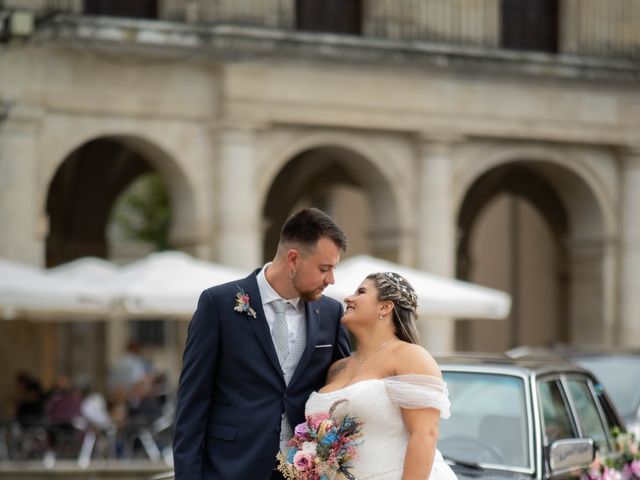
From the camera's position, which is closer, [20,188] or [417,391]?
[417,391]

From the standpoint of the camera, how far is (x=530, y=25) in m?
26.9

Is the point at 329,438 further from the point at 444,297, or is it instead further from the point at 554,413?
the point at 444,297

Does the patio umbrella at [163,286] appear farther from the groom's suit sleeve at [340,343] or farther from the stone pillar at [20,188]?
the groom's suit sleeve at [340,343]

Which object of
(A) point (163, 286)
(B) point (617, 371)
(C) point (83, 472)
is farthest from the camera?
(A) point (163, 286)

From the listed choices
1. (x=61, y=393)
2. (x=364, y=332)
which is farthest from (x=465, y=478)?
(x=61, y=393)

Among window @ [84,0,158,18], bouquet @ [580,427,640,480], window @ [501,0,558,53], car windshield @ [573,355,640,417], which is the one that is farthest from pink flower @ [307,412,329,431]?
window @ [501,0,558,53]

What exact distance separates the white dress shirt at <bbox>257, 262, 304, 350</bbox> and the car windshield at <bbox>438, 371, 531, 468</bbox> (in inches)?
99.8

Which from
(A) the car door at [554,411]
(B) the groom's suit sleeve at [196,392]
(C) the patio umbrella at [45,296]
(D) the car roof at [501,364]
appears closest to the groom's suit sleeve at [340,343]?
(B) the groom's suit sleeve at [196,392]

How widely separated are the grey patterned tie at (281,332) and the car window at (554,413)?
2.89m

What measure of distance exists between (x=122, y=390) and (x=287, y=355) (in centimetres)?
1530

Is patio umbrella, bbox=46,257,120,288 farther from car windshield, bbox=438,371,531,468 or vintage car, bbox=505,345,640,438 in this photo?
car windshield, bbox=438,371,531,468

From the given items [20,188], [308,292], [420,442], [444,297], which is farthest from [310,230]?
[20,188]

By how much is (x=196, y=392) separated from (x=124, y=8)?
1772 centimetres

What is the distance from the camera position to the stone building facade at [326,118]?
2223 centimetres
